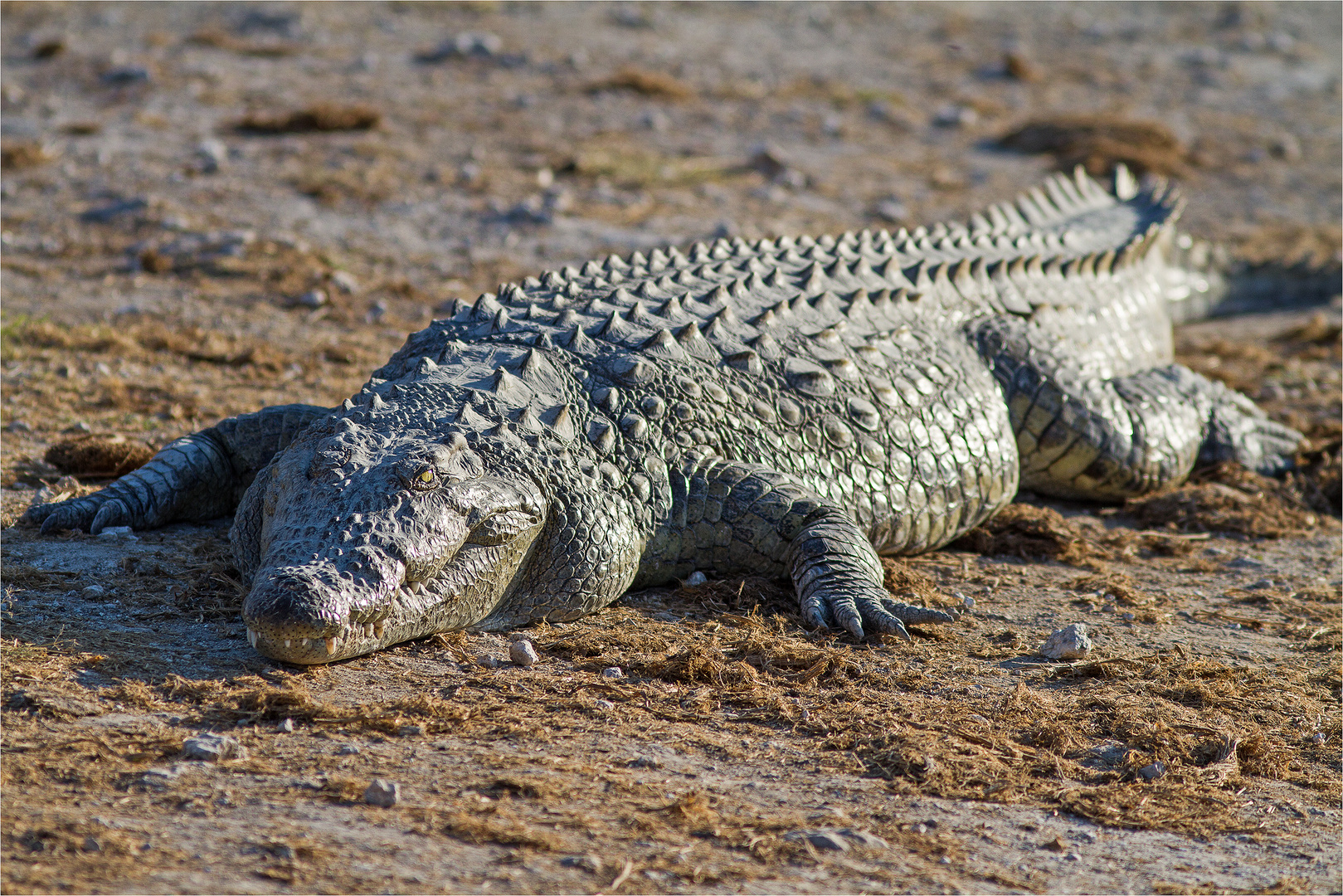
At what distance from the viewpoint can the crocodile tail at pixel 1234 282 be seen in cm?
879

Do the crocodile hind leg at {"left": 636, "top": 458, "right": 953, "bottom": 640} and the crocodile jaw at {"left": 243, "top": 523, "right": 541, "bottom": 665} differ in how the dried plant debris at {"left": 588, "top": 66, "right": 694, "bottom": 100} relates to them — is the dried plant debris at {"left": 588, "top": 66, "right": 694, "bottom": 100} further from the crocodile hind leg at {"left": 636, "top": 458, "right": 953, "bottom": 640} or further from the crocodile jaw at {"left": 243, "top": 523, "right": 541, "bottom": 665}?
the crocodile jaw at {"left": 243, "top": 523, "right": 541, "bottom": 665}

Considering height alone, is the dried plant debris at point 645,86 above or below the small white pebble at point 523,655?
above

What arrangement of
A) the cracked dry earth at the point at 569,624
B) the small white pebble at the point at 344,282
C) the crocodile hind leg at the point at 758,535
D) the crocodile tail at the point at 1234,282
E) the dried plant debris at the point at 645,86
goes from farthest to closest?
the dried plant debris at the point at 645,86
the crocodile tail at the point at 1234,282
the small white pebble at the point at 344,282
the crocodile hind leg at the point at 758,535
the cracked dry earth at the point at 569,624

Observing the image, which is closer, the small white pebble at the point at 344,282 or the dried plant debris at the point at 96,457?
the dried plant debris at the point at 96,457

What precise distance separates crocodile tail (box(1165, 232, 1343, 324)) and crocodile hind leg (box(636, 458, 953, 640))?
4958mm

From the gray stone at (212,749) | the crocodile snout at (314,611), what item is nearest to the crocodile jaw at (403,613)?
the crocodile snout at (314,611)

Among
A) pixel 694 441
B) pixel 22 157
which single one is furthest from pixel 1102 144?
pixel 22 157

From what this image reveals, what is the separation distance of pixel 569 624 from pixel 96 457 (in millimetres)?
2407

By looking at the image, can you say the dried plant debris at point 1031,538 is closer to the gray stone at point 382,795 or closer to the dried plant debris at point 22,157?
the gray stone at point 382,795

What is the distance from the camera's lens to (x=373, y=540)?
3.59 meters

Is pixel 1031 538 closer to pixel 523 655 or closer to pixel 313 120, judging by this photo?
pixel 523 655

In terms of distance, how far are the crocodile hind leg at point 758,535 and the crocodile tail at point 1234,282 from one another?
16.3ft

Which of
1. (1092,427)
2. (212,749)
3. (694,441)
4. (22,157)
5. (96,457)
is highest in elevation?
(22,157)

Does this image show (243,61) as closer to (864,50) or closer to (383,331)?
(383,331)
